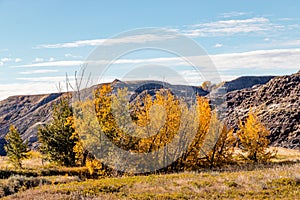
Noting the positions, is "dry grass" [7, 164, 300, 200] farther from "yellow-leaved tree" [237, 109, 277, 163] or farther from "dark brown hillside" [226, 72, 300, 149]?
"dark brown hillside" [226, 72, 300, 149]

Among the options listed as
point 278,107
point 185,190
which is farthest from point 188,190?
point 278,107

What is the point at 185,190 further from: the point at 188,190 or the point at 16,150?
the point at 16,150

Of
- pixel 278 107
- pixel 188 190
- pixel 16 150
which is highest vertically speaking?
pixel 188 190

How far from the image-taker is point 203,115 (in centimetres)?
3412

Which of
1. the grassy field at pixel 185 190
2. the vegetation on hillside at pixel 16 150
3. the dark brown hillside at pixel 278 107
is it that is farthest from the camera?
the dark brown hillside at pixel 278 107

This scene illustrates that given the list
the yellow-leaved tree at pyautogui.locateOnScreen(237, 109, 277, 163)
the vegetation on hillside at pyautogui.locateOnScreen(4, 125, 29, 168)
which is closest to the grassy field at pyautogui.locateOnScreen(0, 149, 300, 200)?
the yellow-leaved tree at pyautogui.locateOnScreen(237, 109, 277, 163)

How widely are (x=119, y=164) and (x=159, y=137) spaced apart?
4.35 metres

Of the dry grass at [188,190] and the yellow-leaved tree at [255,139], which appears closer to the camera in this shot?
the dry grass at [188,190]

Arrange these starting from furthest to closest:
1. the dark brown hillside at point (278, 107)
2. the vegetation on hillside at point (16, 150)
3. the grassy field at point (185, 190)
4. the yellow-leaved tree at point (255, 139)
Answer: the dark brown hillside at point (278, 107), the vegetation on hillside at point (16, 150), the yellow-leaved tree at point (255, 139), the grassy field at point (185, 190)

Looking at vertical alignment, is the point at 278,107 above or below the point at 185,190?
below

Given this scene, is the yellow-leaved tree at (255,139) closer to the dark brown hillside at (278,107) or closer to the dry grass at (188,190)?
the dry grass at (188,190)

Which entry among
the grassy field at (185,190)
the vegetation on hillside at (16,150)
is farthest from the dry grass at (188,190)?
the vegetation on hillside at (16,150)

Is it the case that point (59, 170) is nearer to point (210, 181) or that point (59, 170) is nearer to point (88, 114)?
point (88, 114)

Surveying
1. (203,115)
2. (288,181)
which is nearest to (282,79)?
(203,115)
